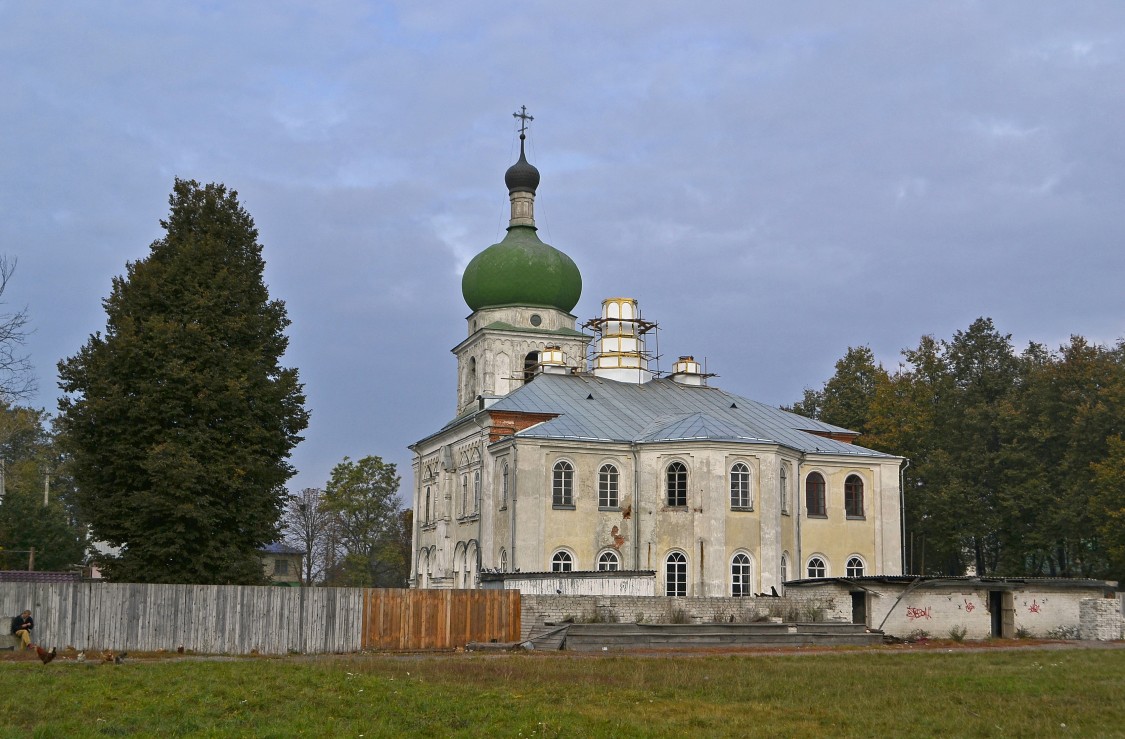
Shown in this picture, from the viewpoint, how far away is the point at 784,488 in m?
45.7

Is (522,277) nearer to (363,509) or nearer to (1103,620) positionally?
(363,509)

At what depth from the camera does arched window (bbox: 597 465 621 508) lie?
1774 inches

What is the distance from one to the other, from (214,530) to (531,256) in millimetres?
29893

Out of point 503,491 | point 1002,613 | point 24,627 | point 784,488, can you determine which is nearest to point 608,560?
point 503,491

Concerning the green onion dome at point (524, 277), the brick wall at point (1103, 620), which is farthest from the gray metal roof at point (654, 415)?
the brick wall at point (1103, 620)

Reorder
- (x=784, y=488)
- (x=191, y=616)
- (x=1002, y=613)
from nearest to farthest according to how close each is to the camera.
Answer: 1. (x=191, y=616)
2. (x=1002, y=613)
3. (x=784, y=488)

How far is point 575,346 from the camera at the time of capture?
60.2m

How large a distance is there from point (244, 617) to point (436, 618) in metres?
4.66

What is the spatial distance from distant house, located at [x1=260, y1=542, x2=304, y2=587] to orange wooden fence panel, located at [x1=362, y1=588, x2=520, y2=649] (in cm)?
4801

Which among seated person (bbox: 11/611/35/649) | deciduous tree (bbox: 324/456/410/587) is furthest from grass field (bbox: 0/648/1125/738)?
deciduous tree (bbox: 324/456/410/587)

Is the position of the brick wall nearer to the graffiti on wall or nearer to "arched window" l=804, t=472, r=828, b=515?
the graffiti on wall

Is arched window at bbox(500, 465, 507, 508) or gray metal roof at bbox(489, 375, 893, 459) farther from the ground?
gray metal roof at bbox(489, 375, 893, 459)

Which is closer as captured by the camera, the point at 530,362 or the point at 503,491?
the point at 503,491

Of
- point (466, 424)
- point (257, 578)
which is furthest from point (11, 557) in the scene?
point (257, 578)
